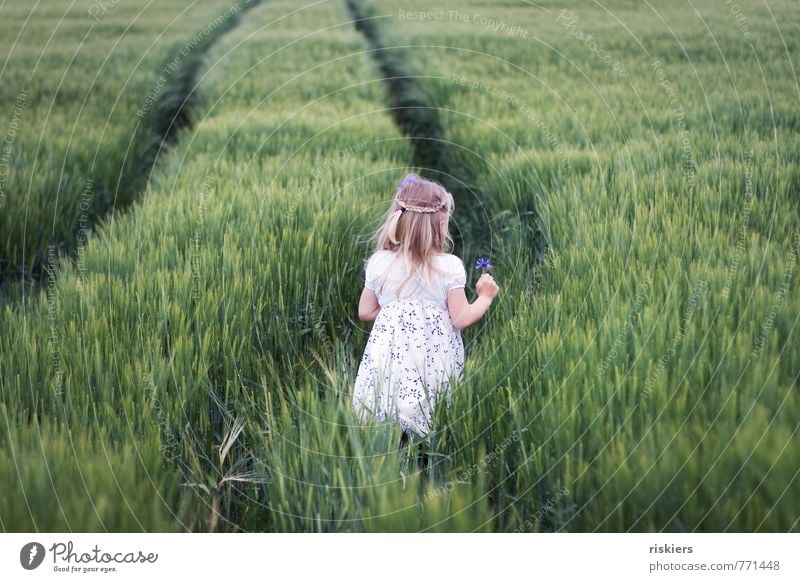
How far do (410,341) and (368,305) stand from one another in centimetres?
28

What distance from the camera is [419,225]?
2.27 meters

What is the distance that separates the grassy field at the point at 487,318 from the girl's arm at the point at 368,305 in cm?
20

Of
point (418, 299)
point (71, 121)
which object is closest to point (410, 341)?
point (418, 299)

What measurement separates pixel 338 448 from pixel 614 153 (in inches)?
88.5

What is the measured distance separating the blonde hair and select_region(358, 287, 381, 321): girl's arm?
0.35 feet

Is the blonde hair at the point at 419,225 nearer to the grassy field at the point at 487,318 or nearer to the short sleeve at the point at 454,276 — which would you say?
the short sleeve at the point at 454,276

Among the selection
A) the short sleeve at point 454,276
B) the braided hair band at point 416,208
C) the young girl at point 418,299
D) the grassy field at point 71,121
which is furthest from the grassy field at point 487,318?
the braided hair band at point 416,208

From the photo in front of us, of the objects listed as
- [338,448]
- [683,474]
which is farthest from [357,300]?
[683,474]

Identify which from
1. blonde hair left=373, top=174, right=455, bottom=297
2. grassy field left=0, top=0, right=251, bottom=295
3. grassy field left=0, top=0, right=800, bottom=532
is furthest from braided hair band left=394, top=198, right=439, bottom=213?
grassy field left=0, top=0, right=251, bottom=295

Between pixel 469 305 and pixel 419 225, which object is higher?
pixel 419 225

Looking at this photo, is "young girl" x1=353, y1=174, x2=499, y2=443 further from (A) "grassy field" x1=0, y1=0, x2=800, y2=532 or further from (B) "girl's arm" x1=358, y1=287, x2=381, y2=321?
(A) "grassy field" x1=0, y1=0, x2=800, y2=532

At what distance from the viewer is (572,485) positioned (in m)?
1.53

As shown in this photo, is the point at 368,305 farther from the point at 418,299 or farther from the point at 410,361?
the point at 410,361
